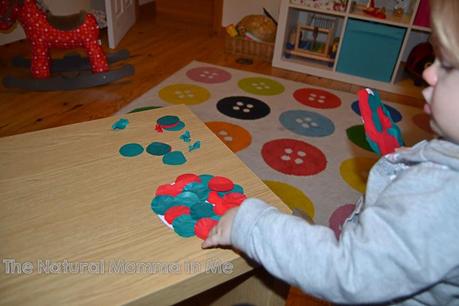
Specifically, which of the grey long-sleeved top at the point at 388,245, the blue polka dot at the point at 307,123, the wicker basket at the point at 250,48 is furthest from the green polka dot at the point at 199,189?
the wicker basket at the point at 250,48

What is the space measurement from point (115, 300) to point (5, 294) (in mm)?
152

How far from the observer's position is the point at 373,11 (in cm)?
216

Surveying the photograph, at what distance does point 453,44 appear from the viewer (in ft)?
1.30

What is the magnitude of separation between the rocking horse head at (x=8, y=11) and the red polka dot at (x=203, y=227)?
1636 millimetres

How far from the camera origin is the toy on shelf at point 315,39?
236 cm

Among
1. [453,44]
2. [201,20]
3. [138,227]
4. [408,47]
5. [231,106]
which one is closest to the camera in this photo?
[453,44]

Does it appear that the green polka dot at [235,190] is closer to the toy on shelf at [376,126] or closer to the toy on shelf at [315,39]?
the toy on shelf at [376,126]

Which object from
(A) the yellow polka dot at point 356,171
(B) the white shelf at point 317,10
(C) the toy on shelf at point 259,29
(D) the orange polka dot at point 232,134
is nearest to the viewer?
(A) the yellow polka dot at point 356,171

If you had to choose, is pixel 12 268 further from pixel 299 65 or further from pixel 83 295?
pixel 299 65

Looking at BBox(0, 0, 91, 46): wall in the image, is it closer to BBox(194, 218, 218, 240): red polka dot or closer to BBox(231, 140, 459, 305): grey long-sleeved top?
BBox(194, 218, 218, 240): red polka dot

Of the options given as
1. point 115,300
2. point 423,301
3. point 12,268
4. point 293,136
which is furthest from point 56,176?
point 293,136

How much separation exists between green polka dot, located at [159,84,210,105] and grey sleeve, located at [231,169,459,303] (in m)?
1.44

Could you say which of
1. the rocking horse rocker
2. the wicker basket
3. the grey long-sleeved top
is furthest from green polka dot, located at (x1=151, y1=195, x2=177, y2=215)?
the wicker basket

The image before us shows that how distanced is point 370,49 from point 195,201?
185cm
